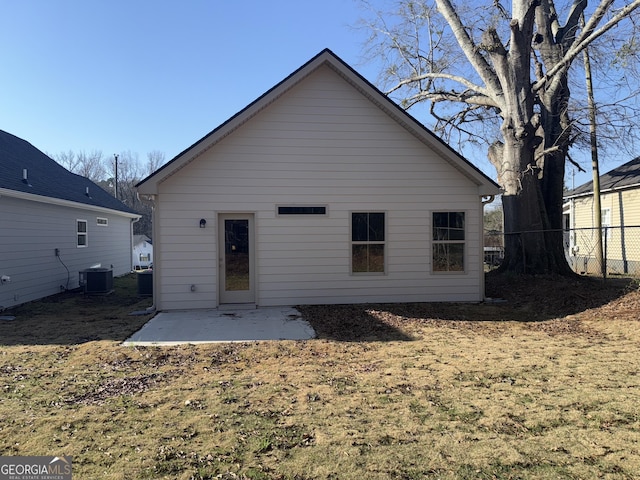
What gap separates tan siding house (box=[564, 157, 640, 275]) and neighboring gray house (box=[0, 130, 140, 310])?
19689mm

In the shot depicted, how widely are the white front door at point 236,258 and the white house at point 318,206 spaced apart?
2 centimetres

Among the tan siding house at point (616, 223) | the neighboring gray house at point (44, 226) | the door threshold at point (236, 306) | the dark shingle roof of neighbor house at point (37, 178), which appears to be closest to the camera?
the door threshold at point (236, 306)

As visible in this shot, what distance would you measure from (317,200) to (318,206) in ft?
0.46

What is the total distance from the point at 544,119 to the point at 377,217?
7600 mm

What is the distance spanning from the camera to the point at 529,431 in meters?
3.59

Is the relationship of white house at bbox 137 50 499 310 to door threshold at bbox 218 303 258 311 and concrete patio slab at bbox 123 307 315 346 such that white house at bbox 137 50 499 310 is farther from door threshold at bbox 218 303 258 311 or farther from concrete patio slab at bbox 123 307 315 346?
concrete patio slab at bbox 123 307 315 346

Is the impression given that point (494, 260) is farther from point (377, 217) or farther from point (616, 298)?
point (377, 217)

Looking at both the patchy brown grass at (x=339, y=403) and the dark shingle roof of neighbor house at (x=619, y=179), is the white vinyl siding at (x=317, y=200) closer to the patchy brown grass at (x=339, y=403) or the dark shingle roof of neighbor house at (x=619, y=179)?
the patchy brown grass at (x=339, y=403)

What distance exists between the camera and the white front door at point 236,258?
9.53 meters

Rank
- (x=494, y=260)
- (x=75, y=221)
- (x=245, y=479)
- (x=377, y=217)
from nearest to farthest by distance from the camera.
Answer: (x=245, y=479) < (x=377, y=217) < (x=75, y=221) < (x=494, y=260)

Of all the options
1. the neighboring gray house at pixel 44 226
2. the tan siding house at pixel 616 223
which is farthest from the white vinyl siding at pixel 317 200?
the tan siding house at pixel 616 223

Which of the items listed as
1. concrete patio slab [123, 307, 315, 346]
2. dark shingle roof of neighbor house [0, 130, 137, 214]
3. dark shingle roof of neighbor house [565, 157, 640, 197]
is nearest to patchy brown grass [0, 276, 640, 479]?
concrete patio slab [123, 307, 315, 346]

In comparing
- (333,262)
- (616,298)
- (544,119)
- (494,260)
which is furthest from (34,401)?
(494,260)

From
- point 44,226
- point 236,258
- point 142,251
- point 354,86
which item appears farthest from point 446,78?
point 142,251
